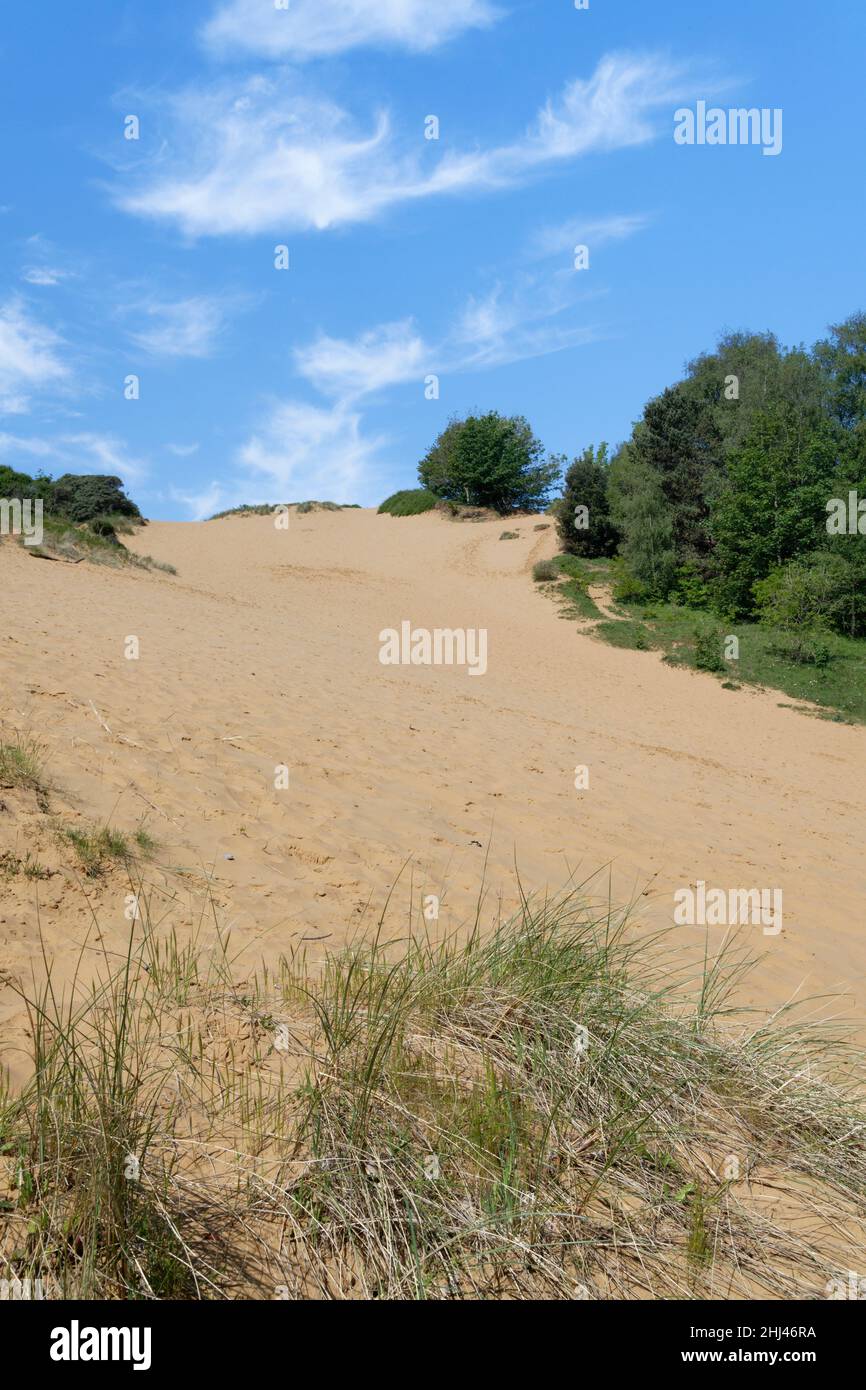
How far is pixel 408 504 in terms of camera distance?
141 feet

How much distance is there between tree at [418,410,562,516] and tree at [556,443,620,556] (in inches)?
603

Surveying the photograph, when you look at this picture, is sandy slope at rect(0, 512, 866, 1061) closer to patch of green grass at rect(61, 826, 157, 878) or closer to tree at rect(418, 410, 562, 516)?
patch of green grass at rect(61, 826, 157, 878)

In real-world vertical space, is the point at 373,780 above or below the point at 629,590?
below

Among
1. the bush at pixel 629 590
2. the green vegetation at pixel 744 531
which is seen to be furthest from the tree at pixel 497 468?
the bush at pixel 629 590

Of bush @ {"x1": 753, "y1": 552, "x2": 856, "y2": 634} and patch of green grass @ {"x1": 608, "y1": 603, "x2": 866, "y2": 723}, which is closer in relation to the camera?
patch of green grass @ {"x1": 608, "y1": 603, "x2": 866, "y2": 723}

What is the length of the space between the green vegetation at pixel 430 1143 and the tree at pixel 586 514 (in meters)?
25.7

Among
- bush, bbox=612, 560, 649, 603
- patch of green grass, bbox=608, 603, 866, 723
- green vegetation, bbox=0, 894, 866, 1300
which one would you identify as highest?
bush, bbox=612, 560, 649, 603

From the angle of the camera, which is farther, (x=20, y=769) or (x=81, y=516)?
(x=81, y=516)

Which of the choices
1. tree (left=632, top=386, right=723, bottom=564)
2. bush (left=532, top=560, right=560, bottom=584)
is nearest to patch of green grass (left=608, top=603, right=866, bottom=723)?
bush (left=532, top=560, right=560, bottom=584)

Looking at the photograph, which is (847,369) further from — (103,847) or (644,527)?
(103,847)

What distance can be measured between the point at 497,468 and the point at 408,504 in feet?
17.6

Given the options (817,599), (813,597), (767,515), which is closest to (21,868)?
(813,597)

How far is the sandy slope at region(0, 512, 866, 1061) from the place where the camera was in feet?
17.2
